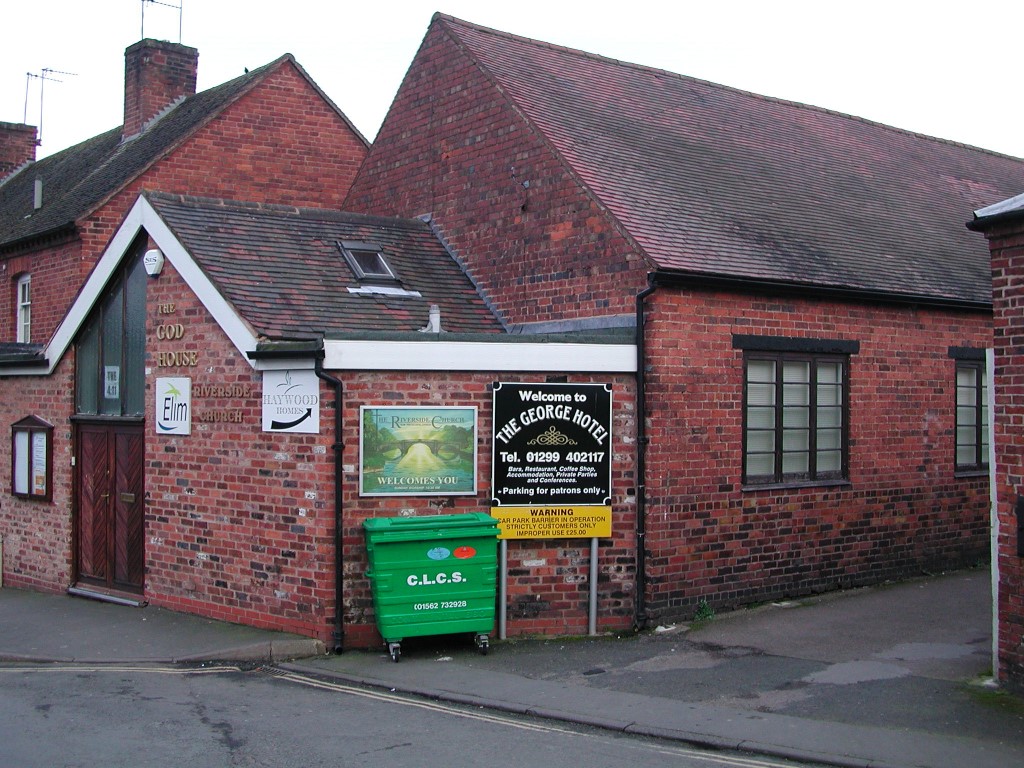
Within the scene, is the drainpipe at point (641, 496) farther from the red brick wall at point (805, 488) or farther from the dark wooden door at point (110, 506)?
the dark wooden door at point (110, 506)

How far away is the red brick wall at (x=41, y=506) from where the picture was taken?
14.0 m

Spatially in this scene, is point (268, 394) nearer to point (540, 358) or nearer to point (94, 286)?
point (540, 358)

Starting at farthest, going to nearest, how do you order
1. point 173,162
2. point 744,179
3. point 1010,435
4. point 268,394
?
point 173,162, point 744,179, point 268,394, point 1010,435

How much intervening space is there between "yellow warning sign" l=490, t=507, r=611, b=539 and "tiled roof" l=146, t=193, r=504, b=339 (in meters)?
2.51

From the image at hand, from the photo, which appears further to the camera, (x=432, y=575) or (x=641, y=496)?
(x=641, y=496)

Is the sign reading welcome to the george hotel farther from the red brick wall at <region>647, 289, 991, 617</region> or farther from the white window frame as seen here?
the white window frame

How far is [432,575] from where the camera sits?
9.95 meters

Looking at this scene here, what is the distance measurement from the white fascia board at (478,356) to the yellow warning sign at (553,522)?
1394mm

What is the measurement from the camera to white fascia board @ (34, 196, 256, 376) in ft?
36.5

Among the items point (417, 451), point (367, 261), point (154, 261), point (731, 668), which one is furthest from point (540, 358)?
point (154, 261)

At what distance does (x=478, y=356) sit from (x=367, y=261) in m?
3.51

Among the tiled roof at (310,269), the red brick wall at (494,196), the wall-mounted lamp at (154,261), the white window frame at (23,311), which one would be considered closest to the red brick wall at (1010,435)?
the red brick wall at (494,196)

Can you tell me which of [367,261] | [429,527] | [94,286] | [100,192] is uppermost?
[100,192]

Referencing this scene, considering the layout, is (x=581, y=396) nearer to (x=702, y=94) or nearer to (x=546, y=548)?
(x=546, y=548)
